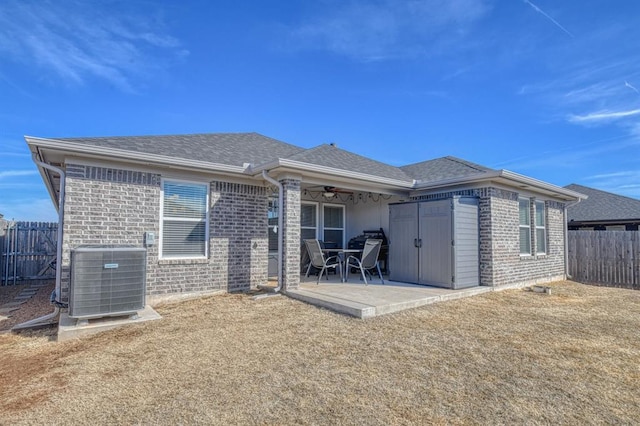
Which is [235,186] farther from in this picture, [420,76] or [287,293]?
[420,76]

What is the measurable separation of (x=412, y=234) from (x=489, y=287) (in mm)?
2041

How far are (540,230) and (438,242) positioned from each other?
434 centimetres

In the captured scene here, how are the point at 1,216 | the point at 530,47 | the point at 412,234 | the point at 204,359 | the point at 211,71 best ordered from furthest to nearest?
the point at 1,216 < the point at 211,71 < the point at 530,47 < the point at 412,234 < the point at 204,359

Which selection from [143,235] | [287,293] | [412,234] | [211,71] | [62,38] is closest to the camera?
[143,235]

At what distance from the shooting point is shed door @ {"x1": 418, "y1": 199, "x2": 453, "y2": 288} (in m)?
7.29

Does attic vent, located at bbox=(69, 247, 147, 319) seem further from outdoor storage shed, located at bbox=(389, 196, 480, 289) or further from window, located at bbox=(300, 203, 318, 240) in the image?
outdoor storage shed, located at bbox=(389, 196, 480, 289)

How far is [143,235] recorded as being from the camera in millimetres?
6199

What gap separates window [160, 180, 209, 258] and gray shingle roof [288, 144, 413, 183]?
218 cm

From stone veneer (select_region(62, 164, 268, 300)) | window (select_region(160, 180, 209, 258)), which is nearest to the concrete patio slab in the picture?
stone veneer (select_region(62, 164, 268, 300))

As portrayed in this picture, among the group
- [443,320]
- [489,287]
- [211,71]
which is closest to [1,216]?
[211,71]

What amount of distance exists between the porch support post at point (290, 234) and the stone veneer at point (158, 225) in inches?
41.7

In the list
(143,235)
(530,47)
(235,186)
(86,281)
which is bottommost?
(86,281)

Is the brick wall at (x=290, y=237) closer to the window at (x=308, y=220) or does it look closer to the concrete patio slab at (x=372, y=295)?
the concrete patio slab at (x=372, y=295)

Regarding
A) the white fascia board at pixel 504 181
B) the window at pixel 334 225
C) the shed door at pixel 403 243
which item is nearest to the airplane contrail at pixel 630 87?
the white fascia board at pixel 504 181
